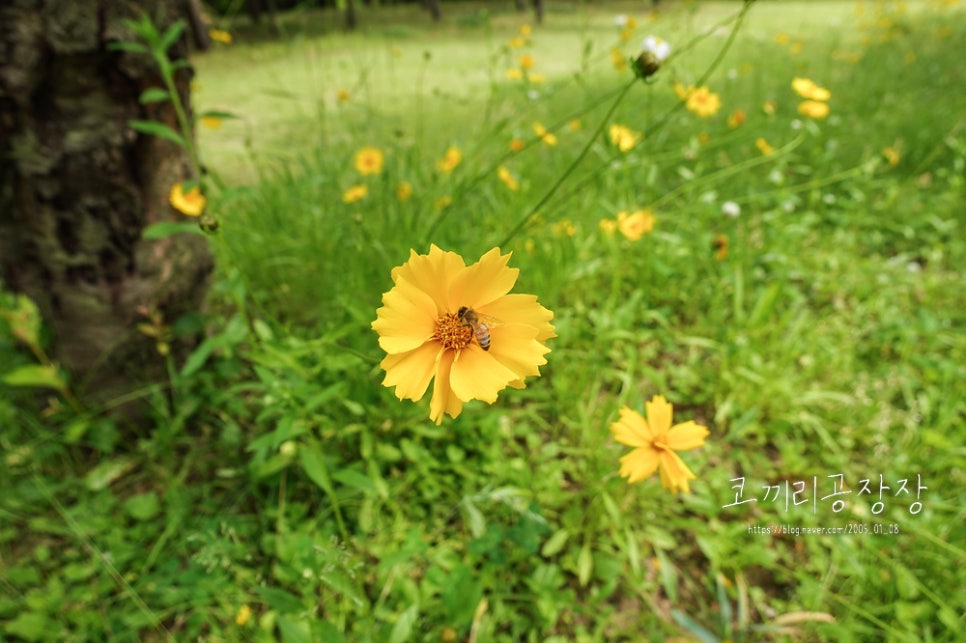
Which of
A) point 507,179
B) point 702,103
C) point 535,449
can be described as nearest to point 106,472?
point 535,449

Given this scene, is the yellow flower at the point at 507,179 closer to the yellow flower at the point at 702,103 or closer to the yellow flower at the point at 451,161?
the yellow flower at the point at 451,161

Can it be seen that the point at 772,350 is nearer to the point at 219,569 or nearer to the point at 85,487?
the point at 219,569

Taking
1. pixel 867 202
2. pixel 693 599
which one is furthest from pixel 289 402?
pixel 867 202

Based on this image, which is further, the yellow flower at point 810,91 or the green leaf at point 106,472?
the yellow flower at point 810,91

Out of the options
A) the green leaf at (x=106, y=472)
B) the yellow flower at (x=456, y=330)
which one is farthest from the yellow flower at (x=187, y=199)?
the yellow flower at (x=456, y=330)

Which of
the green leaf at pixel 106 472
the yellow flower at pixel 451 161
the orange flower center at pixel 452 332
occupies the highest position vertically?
the yellow flower at pixel 451 161

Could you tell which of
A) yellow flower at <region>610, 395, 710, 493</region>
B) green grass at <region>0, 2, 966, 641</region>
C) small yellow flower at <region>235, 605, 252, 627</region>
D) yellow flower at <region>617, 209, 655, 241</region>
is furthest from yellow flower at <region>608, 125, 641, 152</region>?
small yellow flower at <region>235, 605, 252, 627</region>

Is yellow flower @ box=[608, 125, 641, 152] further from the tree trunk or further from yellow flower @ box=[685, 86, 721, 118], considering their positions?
the tree trunk
